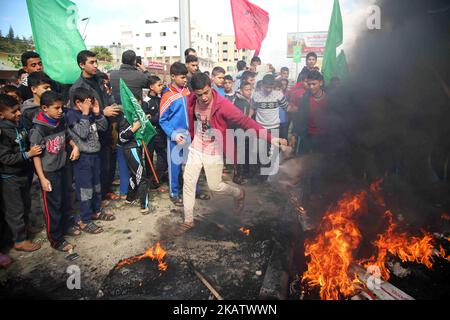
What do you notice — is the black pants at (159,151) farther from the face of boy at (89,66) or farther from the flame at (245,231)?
the flame at (245,231)

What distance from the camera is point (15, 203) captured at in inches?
140

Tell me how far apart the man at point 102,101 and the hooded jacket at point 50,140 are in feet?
2.21

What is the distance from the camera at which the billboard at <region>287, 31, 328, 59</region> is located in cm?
4130

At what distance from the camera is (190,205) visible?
4.24 metres

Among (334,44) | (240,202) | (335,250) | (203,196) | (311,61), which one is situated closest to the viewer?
(335,250)

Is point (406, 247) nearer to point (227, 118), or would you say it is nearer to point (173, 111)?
point (227, 118)

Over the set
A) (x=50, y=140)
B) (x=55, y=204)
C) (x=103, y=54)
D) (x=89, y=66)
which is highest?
(x=103, y=54)

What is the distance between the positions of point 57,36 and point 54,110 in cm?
200

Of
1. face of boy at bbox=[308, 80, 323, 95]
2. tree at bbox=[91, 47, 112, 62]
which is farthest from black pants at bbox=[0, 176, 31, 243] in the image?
tree at bbox=[91, 47, 112, 62]

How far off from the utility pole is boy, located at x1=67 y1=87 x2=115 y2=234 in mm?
2775

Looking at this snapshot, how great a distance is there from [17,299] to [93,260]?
80 centimetres

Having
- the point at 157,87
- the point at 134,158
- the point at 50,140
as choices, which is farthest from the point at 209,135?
the point at 50,140

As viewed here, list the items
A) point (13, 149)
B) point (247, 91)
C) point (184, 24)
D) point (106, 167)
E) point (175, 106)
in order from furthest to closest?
1. point (247, 91)
2. point (184, 24)
3. point (106, 167)
4. point (175, 106)
5. point (13, 149)
